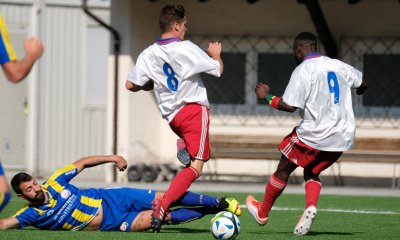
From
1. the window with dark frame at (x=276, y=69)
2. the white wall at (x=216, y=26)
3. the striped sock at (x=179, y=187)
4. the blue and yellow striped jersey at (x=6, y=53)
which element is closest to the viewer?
the blue and yellow striped jersey at (x=6, y=53)

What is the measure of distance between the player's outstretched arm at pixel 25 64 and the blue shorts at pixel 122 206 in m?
3.55

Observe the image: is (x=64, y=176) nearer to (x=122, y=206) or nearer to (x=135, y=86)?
(x=122, y=206)

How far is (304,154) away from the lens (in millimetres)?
9852

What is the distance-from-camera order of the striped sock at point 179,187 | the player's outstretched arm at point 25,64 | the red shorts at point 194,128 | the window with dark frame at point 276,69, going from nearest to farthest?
A: the player's outstretched arm at point 25,64
the striped sock at point 179,187
the red shorts at point 194,128
the window with dark frame at point 276,69

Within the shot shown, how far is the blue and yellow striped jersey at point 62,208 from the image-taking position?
31.4 feet

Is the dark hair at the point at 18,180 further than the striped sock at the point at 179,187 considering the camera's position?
No

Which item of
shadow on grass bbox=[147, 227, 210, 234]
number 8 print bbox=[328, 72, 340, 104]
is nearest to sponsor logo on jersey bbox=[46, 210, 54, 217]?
shadow on grass bbox=[147, 227, 210, 234]

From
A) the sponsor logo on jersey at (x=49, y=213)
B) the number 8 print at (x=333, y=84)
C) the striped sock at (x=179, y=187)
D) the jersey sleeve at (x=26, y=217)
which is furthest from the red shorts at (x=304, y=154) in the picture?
the jersey sleeve at (x=26, y=217)

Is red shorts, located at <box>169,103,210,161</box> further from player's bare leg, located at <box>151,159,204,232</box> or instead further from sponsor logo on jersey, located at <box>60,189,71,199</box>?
sponsor logo on jersey, located at <box>60,189,71,199</box>

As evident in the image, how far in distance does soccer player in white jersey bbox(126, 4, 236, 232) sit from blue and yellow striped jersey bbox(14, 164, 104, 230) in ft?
2.32

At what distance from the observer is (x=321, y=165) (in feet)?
32.5

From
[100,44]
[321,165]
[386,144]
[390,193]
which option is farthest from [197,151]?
[100,44]

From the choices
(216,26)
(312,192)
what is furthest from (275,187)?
(216,26)

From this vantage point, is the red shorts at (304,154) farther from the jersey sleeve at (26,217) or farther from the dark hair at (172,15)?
the jersey sleeve at (26,217)
